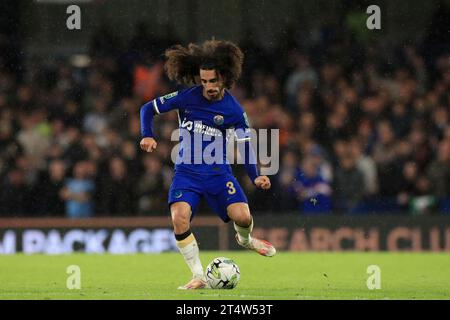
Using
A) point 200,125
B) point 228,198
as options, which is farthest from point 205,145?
point 228,198

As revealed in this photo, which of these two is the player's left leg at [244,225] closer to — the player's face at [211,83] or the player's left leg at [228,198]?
the player's left leg at [228,198]

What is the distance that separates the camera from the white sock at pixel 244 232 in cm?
1034

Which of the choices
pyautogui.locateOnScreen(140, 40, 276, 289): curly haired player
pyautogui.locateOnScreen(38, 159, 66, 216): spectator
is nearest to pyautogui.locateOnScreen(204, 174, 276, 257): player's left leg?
pyautogui.locateOnScreen(140, 40, 276, 289): curly haired player

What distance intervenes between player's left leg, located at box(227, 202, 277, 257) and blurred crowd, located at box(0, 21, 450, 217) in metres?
5.77

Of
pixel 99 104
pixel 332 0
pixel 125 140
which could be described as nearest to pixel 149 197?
pixel 125 140

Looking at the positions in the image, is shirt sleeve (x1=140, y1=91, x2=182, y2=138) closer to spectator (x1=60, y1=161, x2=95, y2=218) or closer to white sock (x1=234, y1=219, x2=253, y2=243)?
white sock (x1=234, y1=219, x2=253, y2=243)

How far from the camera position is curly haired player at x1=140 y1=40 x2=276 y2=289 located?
9.81 meters

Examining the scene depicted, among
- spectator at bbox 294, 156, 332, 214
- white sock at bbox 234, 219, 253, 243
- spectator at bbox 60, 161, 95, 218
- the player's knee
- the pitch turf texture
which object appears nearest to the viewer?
the pitch turf texture

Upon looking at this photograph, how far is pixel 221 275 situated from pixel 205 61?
1894mm

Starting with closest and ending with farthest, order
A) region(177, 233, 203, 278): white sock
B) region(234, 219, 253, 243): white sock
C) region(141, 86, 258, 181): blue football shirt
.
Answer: region(177, 233, 203, 278): white sock, region(141, 86, 258, 181): blue football shirt, region(234, 219, 253, 243): white sock

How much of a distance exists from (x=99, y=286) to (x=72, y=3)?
895 centimetres

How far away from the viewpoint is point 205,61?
1001 cm

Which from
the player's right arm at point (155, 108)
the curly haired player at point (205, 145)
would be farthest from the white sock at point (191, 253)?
the player's right arm at point (155, 108)

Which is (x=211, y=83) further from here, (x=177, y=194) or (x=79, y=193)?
(x=79, y=193)
